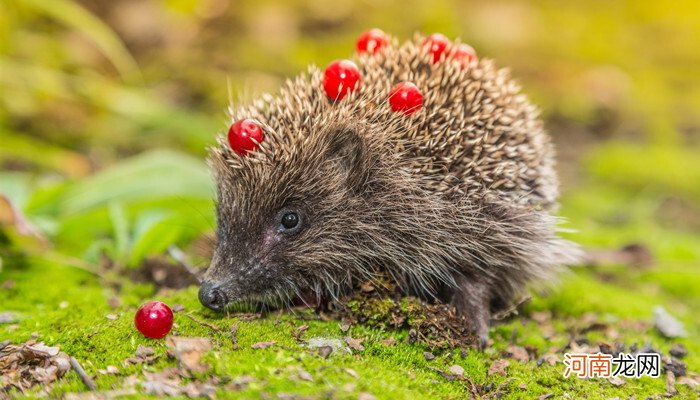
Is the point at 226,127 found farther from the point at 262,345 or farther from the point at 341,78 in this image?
the point at 262,345

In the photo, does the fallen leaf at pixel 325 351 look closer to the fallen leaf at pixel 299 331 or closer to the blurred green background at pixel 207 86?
the fallen leaf at pixel 299 331

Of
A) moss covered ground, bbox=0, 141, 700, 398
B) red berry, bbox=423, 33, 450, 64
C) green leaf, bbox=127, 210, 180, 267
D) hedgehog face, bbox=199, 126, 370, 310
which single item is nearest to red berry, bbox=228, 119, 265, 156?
hedgehog face, bbox=199, 126, 370, 310

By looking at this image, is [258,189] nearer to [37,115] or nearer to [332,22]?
[37,115]

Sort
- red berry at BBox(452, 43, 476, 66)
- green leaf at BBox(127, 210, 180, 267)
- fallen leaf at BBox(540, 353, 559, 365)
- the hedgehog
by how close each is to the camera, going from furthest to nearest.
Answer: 1. green leaf at BBox(127, 210, 180, 267)
2. red berry at BBox(452, 43, 476, 66)
3. the hedgehog
4. fallen leaf at BBox(540, 353, 559, 365)

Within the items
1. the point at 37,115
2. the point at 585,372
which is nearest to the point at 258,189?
the point at 585,372

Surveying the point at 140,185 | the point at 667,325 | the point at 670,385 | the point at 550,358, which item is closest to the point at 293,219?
the point at 550,358

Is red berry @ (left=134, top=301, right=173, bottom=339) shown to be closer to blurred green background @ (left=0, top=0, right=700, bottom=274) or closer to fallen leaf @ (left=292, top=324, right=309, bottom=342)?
fallen leaf @ (left=292, top=324, right=309, bottom=342)
